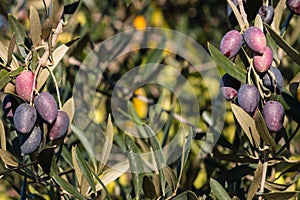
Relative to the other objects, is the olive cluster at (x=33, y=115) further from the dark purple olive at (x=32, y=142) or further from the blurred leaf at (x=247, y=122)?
the blurred leaf at (x=247, y=122)

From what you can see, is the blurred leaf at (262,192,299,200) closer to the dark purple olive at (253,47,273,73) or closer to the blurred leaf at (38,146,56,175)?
the dark purple olive at (253,47,273,73)

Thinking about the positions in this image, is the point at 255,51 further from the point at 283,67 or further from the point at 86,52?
the point at 86,52

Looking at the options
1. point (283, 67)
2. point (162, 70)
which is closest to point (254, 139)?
point (283, 67)

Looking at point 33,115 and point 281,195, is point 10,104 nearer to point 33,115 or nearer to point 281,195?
point 33,115

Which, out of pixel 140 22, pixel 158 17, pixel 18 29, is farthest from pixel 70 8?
pixel 158 17

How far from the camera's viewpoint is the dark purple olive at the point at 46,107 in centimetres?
67

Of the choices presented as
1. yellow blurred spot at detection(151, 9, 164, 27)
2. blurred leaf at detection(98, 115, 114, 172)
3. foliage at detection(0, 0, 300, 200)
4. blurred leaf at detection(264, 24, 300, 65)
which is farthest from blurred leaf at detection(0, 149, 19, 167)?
yellow blurred spot at detection(151, 9, 164, 27)

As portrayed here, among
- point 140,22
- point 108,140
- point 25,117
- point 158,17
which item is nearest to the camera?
point 25,117

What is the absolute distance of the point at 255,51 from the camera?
2.24 feet

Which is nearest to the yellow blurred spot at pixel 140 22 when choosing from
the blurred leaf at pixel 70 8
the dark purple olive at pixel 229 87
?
the blurred leaf at pixel 70 8

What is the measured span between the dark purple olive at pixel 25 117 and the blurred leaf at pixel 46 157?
0.03 meters

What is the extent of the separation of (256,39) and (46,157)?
0.26 meters

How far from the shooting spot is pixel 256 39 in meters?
0.68

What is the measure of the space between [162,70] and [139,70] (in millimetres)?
68
